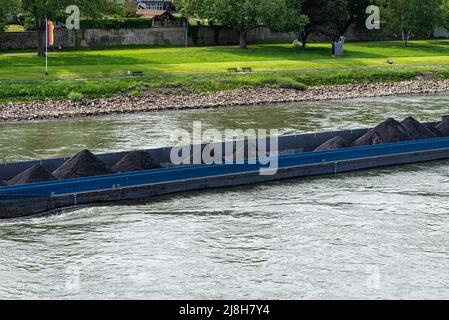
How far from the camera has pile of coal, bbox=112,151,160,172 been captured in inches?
1257

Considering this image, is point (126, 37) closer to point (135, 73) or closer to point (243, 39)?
point (243, 39)

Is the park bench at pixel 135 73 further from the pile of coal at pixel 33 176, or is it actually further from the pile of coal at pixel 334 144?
the pile of coal at pixel 33 176

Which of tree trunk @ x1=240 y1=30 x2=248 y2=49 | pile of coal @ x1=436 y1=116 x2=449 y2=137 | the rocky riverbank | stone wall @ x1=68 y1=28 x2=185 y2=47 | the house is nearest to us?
pile of coal @ x1=436 y1=116 x2=449 y2=137

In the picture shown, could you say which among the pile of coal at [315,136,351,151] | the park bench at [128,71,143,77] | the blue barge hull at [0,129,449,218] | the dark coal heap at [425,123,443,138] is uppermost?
the park bench at [128,71,143,77]

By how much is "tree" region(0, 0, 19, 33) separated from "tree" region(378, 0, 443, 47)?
36.7 m

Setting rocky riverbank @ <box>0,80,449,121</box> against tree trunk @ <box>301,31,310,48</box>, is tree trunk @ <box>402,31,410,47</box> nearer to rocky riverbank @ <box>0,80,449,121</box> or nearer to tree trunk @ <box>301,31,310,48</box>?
tree trunk @ <box>301,31,310,48</box>

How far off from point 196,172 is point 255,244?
664cm

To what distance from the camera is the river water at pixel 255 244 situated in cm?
2292

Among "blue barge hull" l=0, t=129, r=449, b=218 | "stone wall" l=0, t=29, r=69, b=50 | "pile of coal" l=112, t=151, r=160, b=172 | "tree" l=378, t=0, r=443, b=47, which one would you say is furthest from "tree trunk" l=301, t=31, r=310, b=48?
"pile of coal" l=112, t=151, r=160, b=172

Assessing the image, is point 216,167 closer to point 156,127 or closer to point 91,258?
point 91,258

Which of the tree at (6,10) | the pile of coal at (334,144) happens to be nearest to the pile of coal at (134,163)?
the pile of coal at (334,144)

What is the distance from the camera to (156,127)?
46.5 metres

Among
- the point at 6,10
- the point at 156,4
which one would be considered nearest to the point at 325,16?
the point at 156,4

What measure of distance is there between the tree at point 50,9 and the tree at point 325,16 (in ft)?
63.8
